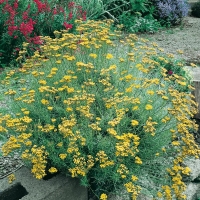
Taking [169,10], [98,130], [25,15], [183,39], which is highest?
[25,15]

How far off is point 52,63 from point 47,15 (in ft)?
9.45

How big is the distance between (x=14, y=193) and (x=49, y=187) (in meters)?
0.28

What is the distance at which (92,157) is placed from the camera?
114 inches

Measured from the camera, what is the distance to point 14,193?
3.12 metres

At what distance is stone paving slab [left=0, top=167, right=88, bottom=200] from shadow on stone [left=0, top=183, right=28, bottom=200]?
0.02m

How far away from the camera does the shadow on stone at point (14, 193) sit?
3.09 m

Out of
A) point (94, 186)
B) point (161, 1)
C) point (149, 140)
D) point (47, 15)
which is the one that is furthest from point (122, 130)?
point (161, 1)

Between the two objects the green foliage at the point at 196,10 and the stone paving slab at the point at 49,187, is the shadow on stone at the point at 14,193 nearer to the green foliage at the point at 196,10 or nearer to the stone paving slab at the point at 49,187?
the stone paving slab at the point at 49,187

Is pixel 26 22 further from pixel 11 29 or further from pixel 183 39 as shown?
pixel 183 39

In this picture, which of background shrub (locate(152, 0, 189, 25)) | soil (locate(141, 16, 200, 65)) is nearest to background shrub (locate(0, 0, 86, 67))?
soil (locate(141, 16, 200, 65))

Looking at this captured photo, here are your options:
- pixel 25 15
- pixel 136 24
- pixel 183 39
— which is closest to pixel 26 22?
pixel 25 15

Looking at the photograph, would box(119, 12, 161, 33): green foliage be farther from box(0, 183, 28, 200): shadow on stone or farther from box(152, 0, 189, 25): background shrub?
box(0, 183, 28, 200): shadow on stone

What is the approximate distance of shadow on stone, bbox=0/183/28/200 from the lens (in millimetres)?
3094

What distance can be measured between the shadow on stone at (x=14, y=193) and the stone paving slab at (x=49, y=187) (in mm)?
22
